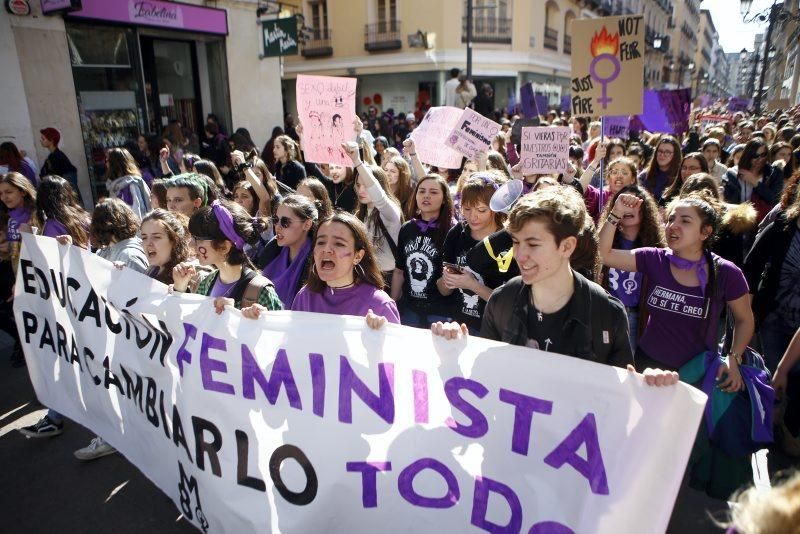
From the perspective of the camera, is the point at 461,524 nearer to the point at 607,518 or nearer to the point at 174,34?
the point at 607,518

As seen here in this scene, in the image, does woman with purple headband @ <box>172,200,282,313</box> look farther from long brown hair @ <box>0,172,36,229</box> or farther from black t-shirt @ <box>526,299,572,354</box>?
long brown hair @ <box>0,172,36,229</box>

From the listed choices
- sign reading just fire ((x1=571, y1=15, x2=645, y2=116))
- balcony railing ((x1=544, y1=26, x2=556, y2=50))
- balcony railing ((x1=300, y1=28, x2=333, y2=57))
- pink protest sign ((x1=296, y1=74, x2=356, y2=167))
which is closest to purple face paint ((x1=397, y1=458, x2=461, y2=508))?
pink protest sign ((x1=296, y1=74, x2=356, y2=167))

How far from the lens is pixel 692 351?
8.63 ft

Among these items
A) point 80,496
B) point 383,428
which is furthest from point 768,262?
point 80,496

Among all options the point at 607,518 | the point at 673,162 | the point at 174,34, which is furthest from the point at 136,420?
the point at 174,34

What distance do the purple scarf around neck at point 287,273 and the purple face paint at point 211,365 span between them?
36.5 inches

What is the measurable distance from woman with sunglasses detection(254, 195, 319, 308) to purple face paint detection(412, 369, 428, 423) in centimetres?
144

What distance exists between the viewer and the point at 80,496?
3.00m

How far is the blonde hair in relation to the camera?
98 centimetres

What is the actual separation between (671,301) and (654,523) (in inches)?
53.9

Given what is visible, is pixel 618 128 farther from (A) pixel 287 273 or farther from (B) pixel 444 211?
(A) pixel 287 273

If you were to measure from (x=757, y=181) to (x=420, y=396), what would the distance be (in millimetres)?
5067

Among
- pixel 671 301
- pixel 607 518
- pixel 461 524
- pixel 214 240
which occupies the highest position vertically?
pixel 214 240

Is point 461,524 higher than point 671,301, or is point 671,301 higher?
point 671,301
